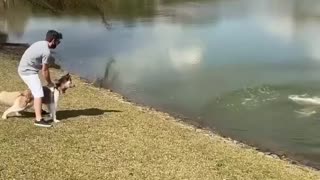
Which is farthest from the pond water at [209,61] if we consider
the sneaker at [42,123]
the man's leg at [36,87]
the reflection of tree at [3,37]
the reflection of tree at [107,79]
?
the man's leg at [36,87]

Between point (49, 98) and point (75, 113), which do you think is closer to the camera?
point (49, 98)

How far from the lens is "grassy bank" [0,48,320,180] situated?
409 inches

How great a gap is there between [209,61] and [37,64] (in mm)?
19669

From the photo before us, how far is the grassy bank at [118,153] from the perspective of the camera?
10398 mm

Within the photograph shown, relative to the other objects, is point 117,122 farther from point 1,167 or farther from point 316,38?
point 316,38

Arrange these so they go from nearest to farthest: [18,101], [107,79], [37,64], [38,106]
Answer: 1. [37,64]
2. [38,106]
3. [18,101]
4. [107,79]

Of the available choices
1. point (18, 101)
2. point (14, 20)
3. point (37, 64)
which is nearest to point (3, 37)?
point (14, 20)

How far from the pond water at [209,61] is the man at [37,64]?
6743 mm

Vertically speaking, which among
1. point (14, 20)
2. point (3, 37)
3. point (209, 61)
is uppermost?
point (14, 20)

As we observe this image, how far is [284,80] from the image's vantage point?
2541 cm

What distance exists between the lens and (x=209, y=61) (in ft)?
103

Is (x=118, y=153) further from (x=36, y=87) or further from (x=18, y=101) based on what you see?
(x=18, y=101)

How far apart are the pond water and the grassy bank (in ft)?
10.6

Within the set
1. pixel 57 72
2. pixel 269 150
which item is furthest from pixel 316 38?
pixel 269 150
